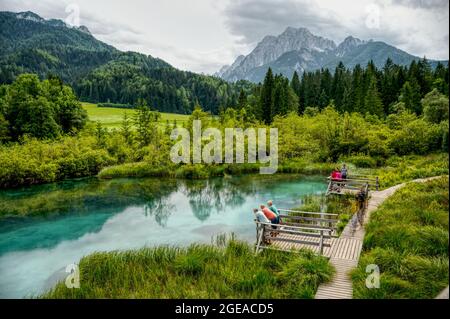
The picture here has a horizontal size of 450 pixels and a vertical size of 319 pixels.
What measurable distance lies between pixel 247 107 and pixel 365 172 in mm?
28882

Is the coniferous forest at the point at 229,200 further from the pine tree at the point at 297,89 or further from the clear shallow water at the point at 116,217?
→ the pine tree at the point at 297,89

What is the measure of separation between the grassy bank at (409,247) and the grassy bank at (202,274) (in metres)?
1.37

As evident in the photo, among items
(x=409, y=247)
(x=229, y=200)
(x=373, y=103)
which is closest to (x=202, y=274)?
(x=409, y=247)

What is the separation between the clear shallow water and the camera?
551 inches

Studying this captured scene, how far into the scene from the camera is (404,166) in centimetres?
2720

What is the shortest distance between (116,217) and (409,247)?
578 inches

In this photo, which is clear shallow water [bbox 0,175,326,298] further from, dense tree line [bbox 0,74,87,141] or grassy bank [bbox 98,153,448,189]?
dense tree line [bbox 0,74,87,141]

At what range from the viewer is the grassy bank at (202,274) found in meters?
8.69

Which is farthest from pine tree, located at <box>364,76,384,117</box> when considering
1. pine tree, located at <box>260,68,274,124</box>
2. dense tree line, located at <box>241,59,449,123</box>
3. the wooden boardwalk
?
the wooden boardwalk

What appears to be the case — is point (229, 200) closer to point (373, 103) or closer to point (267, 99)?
point (373, 103)

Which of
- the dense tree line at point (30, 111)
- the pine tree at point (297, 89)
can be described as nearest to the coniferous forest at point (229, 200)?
the dense tree line at point (30, 111)
